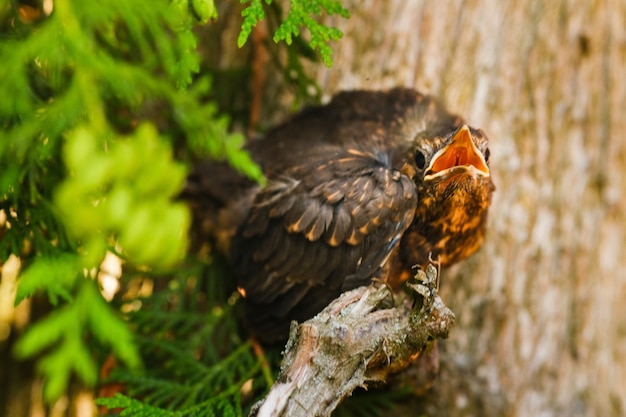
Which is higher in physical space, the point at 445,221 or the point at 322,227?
the point at 445,221

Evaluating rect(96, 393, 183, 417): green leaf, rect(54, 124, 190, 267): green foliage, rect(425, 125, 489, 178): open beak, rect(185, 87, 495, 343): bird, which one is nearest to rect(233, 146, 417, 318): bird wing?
rect(185, 87, 495, 343): bird

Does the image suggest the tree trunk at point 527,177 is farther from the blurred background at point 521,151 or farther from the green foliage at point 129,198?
the green foliage at point 129,198

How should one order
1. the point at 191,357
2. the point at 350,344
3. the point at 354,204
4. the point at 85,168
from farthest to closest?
the point at 191,357, the point at 354,204, the point at 350,344, the point at 85,168

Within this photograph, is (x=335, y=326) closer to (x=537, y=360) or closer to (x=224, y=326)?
(x=224, y=326)

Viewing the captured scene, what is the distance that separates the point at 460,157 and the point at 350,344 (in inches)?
27.6

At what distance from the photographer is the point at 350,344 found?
5.58 feet

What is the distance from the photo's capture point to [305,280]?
2221 mm

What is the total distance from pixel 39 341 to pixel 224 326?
1599 mm

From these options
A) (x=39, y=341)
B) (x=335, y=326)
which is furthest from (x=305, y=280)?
(x=39, y=341)

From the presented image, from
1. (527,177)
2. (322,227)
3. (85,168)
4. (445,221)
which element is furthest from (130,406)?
(527,177)

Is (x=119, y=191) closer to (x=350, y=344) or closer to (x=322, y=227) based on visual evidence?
(x=350, y=344)

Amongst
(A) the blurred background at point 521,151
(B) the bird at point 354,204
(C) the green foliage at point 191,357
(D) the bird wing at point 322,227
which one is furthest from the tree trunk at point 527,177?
(C) the green foliage at point 191,357

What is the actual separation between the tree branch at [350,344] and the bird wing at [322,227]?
244 millimetres

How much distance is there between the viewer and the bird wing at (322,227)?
6.81 feet
